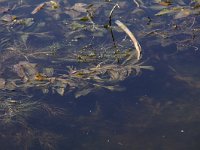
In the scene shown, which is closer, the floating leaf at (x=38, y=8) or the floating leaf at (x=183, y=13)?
the floating leaf at (x=183, y=13)

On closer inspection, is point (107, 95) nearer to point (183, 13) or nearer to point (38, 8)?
point (183, 13)

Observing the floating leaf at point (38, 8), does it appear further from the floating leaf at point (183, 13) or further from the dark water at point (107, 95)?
the floating leaf at point (183, 13)

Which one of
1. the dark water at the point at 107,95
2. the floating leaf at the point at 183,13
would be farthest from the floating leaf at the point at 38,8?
the floating leaf at the point at 183,13

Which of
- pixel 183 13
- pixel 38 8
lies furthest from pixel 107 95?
pixel 38 8

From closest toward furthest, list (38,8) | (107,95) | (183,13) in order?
(107,95) < (183,13) < (38,8)

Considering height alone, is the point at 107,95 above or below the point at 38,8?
below

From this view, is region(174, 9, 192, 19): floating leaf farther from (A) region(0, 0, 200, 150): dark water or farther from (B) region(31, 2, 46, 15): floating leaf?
(B) region(31, 2, 46, 15): floating leaf

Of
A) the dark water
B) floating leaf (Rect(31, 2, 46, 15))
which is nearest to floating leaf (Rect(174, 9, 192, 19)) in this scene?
the dark water

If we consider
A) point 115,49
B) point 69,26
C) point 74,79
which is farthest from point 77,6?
point 74,79

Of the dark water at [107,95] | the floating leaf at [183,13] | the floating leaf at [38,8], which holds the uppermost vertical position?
the floating leaf at [183,13]
